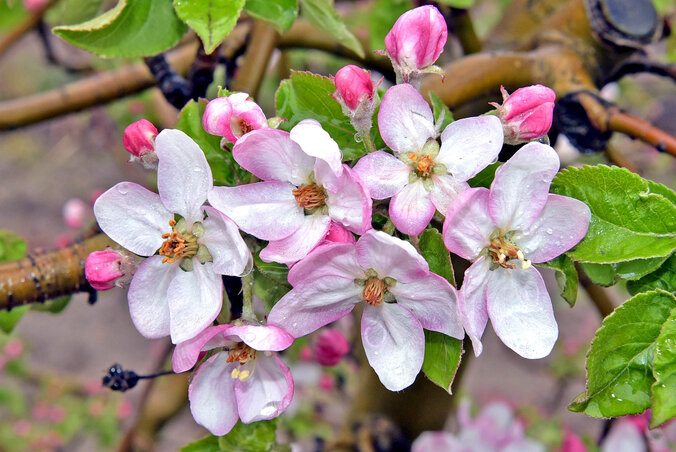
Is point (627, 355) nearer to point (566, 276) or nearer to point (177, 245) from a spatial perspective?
point (566, 276)

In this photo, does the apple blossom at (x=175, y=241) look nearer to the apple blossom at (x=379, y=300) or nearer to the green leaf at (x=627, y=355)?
the apple blossom at (x=379, y=300)

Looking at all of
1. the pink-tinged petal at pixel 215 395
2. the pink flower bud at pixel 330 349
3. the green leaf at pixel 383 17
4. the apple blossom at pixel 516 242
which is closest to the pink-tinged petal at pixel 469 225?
the apple blossom at pixel 516 242

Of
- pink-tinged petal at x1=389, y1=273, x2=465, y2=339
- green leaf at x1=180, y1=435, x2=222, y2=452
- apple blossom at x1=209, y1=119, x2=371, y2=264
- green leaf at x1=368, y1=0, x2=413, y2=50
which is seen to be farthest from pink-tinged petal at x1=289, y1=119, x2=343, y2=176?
green leaf at x1=368, y1=0, x2=413, y2=50

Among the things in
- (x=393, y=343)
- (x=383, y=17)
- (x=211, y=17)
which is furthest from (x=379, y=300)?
(x=383, y=17)

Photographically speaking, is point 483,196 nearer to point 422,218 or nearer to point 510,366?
point 422,218

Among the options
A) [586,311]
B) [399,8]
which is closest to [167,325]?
[399,8]

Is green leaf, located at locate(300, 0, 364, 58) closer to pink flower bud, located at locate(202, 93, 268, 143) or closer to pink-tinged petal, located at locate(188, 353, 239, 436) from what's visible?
pink flower bud, located at locate(202, 93, 268, 143)
